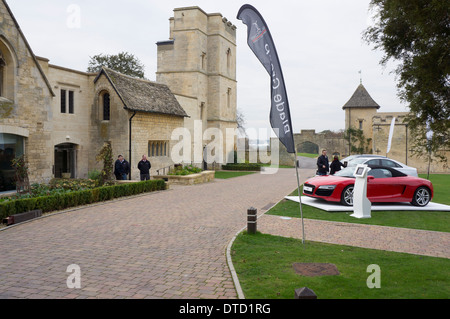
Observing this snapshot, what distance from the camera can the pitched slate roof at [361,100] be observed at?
1921 inches

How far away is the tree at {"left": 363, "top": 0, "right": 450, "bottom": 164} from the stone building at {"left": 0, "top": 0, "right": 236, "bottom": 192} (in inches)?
604

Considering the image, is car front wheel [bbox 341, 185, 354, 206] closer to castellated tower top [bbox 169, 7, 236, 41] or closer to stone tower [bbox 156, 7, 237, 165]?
stone tower [bbox 156, 7, 237, 165]

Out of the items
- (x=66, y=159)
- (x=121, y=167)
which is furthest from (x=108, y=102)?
(x=121, y=167)

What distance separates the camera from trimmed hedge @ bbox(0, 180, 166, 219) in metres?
11.0

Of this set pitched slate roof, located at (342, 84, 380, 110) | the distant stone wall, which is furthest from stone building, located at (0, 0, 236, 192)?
pitched slate roof, located at (342, 84, 380, 110)

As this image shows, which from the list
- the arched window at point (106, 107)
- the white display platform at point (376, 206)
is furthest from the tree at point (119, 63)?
the white display platform at point (376, 206)

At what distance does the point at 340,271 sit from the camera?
21.4 feet

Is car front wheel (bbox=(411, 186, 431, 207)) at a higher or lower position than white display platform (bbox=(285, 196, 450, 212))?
higher

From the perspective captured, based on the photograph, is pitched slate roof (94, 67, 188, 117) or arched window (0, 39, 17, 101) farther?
pitched slate roof (94, 67, 188, 117)

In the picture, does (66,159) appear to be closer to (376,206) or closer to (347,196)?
(347,196)

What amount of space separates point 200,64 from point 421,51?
30.0 metres

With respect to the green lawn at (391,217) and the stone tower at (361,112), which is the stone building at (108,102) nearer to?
the green lawn at (391,217)

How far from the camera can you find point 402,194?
544 inches

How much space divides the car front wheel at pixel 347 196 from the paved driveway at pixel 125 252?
2.76 m
